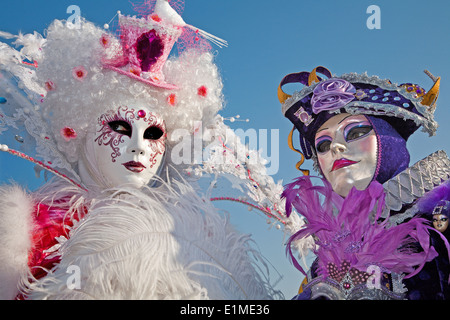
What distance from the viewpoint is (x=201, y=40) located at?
113 inches

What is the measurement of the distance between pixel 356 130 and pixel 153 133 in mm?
1145

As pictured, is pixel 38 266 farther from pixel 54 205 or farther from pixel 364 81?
pixel 364 81

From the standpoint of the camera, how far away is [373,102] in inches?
87.1

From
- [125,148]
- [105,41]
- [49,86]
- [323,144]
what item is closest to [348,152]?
[323,144]

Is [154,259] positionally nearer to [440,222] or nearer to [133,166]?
[133,166]

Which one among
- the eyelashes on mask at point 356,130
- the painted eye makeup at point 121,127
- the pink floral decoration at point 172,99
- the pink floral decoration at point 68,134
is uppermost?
the pink floral decoration at point 172,99

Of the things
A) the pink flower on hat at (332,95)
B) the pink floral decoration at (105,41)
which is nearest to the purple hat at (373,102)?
the pink flower on hat at (332,95)

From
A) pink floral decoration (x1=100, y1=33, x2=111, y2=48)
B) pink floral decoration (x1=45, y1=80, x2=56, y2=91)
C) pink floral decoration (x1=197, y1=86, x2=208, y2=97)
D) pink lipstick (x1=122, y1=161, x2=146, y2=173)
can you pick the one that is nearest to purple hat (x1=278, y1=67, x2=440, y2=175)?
pink floral decoration (x1=197, y1=86, x2=208, y2=97)

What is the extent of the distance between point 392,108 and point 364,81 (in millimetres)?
205

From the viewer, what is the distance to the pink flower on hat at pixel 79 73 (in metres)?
2.65

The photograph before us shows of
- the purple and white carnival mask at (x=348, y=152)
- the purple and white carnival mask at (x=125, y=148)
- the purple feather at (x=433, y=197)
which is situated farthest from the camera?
the purple and white carnival mask at (x=125, y=148)

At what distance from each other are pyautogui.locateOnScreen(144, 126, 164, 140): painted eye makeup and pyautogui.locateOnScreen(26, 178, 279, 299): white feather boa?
72 cm

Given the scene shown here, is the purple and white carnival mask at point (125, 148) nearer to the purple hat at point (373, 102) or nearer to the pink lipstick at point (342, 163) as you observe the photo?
the purple hat at point (373, 102)

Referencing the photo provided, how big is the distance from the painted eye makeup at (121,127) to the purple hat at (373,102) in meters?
0.97
